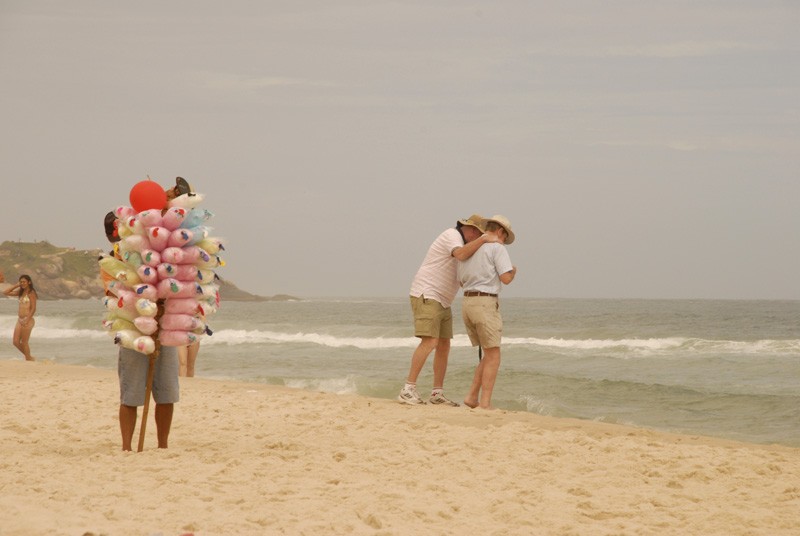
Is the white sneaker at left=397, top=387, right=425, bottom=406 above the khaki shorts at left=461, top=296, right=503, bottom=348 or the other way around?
A: the other way around

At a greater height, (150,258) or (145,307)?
(150,258)

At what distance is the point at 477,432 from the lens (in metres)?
8.11

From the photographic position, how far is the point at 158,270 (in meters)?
6.47

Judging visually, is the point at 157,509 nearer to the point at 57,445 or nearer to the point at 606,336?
the point at 57,445

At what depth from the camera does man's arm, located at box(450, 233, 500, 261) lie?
9430mm

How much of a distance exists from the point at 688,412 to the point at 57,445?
8.01 metres

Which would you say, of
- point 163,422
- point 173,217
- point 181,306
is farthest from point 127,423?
point 173,217

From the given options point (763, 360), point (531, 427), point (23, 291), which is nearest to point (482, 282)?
point (531, 427)

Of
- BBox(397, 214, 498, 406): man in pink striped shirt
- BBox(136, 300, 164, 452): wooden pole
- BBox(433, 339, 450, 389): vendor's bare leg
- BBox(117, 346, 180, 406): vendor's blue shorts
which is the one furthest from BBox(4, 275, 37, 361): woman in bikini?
BBox(136, 300, 164, 452): wooden pole

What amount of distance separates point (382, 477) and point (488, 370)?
371cm

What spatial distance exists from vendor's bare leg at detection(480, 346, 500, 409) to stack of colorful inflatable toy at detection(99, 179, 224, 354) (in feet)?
12.4

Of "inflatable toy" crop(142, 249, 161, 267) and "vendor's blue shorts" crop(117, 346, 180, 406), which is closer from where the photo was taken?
"inflatable toy" crop(142, 249, 161, 267)

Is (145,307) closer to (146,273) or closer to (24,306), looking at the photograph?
(146,273)

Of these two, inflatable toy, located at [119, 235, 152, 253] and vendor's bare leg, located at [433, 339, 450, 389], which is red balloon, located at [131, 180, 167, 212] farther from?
vendor's bare leg, located at [433, 339, 450, 389]
